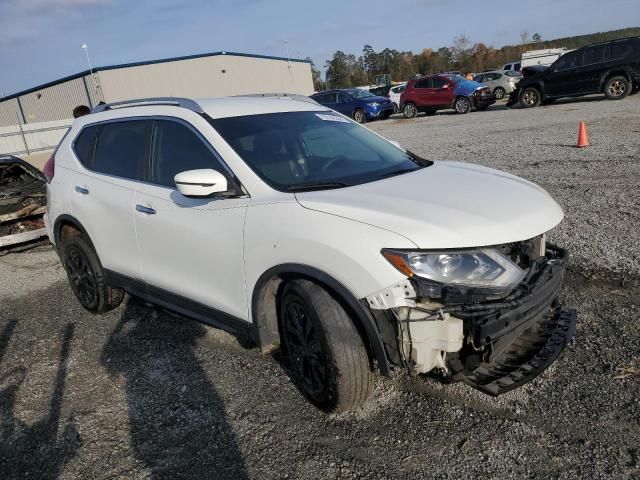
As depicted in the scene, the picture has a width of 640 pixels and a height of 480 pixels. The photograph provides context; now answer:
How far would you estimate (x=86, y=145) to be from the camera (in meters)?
4.68

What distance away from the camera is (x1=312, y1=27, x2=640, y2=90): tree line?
76.8 m

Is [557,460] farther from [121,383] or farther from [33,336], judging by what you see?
[33,336]

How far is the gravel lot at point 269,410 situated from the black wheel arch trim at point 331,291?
445 mm

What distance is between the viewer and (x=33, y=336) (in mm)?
4637

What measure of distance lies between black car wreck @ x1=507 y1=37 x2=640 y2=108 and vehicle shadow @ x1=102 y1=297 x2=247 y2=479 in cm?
1876

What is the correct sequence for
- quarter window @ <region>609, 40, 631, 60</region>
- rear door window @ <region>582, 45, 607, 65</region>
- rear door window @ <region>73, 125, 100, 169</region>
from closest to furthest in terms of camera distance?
rear door window @ <region>73, 125, 100, 169</region> → quarter window @ <region>609, 40, 631, 60</region> → rear door window @ <region>582, 45, 607, 65</region>

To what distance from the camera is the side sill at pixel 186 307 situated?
338 centimetres

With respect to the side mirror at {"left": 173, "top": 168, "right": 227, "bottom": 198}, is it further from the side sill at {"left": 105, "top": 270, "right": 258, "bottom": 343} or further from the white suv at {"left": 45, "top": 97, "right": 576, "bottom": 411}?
the side sill at {"left": 105, "top": 270, "right": 258, "bottom": 343}

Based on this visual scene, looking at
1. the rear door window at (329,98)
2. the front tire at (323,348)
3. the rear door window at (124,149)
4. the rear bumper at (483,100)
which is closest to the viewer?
the front tire at (323,348)

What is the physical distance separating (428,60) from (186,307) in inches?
3480

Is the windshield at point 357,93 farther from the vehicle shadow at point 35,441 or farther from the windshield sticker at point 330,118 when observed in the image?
the vehicle shadow at point 35,441

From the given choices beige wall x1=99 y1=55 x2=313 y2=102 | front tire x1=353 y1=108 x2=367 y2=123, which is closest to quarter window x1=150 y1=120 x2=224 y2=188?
front tire x1=353 y1=108 x2=367 y2=123

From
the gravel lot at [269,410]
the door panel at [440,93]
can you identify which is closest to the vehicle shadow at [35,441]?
the gravel lot at [269,410]

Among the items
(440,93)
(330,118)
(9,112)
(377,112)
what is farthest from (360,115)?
(9,112)
